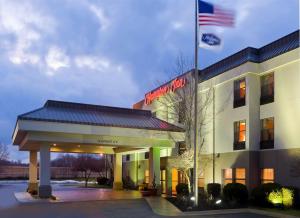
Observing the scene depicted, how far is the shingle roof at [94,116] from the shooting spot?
1128 inches

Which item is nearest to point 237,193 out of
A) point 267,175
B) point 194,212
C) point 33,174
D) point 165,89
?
point 267,175

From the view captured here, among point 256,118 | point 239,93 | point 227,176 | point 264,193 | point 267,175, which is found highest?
point 239,93

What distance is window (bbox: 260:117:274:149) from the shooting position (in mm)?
27047

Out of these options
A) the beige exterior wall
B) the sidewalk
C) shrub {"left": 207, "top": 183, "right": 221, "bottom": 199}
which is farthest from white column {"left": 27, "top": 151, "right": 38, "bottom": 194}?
the beige exterior wall

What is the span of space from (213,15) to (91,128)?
1206 cm

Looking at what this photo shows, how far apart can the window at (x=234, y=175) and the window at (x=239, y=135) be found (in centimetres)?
152

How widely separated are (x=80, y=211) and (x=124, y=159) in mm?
26466

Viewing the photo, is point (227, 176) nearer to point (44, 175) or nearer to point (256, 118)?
point (256, 118)

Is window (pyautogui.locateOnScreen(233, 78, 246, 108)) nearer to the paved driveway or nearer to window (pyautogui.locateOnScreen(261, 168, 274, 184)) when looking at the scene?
window (pyautogui.locateOnScreen(261, 168, 274, 184))

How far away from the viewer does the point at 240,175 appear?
28.4 metres

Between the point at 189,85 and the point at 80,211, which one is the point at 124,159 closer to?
the point at 189,85

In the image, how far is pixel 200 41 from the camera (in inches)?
878

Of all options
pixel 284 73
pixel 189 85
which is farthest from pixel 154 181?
pixel 284 73

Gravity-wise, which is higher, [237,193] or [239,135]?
[239,135]
